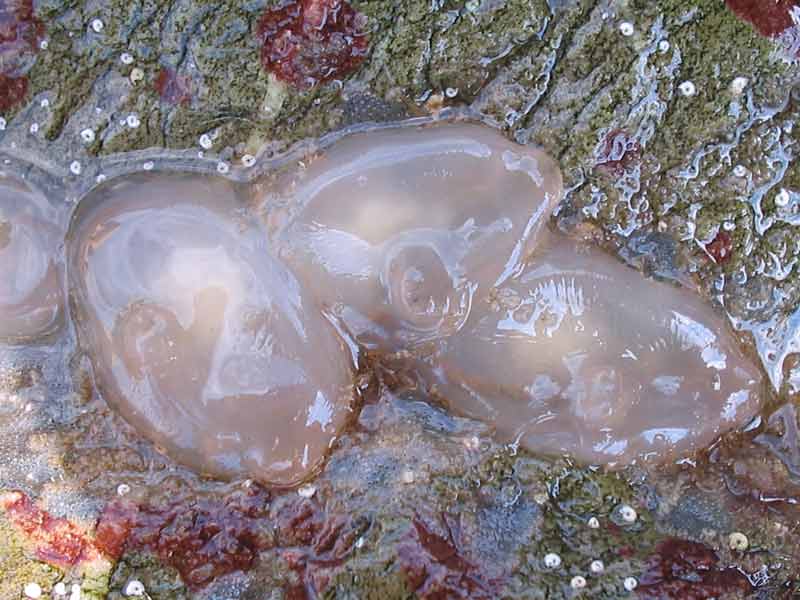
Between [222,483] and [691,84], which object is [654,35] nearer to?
[691,84]

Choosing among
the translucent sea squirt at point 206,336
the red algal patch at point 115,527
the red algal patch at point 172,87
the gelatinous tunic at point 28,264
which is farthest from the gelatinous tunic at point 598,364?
the gelatinous tunic at point 28,264

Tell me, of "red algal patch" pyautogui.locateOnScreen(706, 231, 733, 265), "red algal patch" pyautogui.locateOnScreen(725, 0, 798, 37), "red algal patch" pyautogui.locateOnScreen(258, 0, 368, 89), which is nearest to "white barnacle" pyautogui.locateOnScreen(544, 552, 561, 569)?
"red algal patch" pyautogui.locateOnScreen(706, 231, 733, 265)

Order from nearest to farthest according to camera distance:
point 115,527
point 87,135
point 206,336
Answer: point 206,336
point 115,527
point 87,135

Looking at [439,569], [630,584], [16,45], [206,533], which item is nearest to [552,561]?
[630,584]

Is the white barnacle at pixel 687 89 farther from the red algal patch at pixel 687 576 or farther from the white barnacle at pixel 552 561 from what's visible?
the white barnacle at pixel 552 561

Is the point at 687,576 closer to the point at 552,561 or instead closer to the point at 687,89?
the point at 552,561

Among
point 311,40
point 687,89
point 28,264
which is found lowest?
point 28,264
